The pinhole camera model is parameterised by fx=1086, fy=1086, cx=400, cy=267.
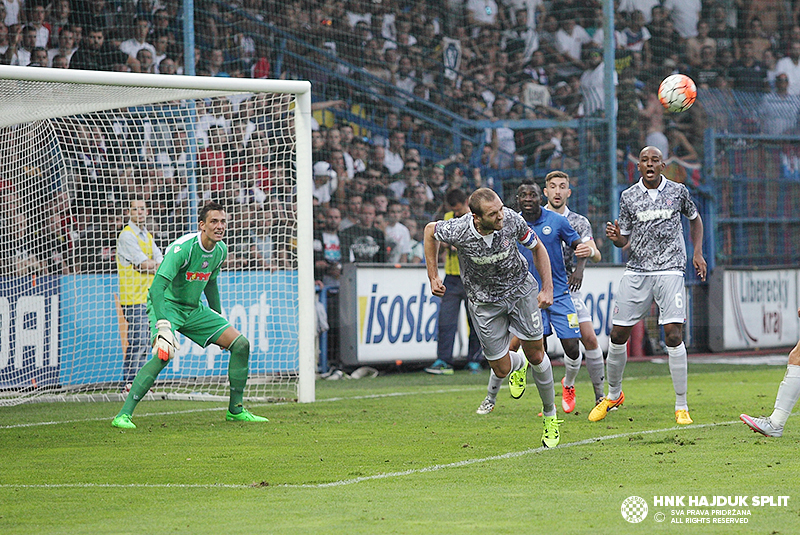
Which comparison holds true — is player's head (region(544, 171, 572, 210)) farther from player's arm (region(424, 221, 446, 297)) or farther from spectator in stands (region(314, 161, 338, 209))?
spectator in stands (region(314, 161, 338, 209))

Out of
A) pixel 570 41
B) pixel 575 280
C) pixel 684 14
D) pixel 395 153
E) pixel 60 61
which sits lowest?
pixel 575 280

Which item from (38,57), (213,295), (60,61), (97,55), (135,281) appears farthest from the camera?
(97,55)

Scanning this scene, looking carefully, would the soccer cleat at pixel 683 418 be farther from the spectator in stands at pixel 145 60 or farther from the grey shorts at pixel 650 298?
the spectator in stands at pixel 145 60

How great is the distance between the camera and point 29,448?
26.4 feet

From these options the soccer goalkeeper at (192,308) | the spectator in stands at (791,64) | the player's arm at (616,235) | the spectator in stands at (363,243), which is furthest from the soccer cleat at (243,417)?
the spectator in stands at (791,64)

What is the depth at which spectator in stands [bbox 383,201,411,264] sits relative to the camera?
15.8 m

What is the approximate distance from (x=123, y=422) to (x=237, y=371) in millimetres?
1088

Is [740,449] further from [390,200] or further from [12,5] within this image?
[12,5]

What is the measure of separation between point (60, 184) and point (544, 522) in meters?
8.97

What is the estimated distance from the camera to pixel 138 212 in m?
12.3

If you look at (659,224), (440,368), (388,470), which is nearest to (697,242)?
(659,224)

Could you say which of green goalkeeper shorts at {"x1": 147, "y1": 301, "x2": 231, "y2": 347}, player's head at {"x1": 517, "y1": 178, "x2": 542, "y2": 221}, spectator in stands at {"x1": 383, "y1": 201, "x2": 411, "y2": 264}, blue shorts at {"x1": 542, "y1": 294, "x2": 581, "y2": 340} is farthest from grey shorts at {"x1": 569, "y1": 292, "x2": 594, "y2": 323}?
spectator in stands at {"x1": 383, "y1": 201, "x2": 411, "y2": 264}

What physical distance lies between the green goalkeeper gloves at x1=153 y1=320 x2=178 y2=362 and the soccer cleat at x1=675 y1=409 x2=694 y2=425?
4.16 metres

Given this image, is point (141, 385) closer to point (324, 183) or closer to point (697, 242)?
point (697, 242)
